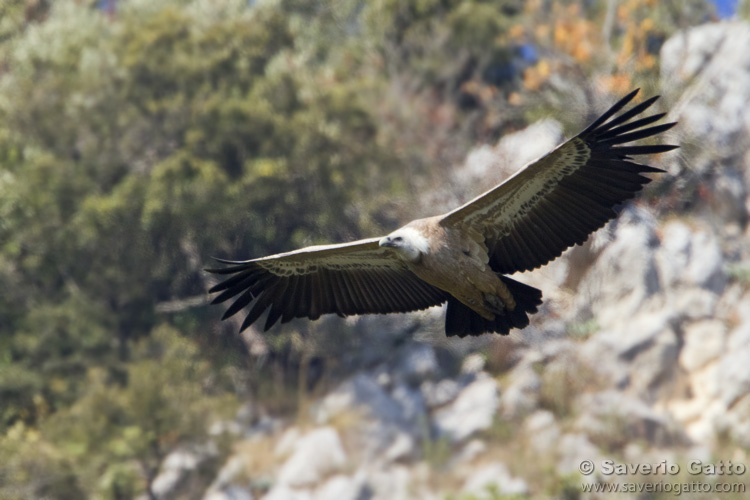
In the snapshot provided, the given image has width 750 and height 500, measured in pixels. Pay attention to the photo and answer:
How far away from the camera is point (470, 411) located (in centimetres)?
1903

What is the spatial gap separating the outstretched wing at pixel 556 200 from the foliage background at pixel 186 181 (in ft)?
36.7

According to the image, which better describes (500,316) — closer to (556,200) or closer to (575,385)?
(556,200)

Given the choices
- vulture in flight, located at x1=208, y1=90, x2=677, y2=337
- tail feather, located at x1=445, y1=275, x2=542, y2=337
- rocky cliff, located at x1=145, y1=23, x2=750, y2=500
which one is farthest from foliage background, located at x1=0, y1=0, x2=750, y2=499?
tail feather, located at x1=445, y1=275, x2=542, y2=337

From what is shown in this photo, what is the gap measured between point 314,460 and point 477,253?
10.4 metres

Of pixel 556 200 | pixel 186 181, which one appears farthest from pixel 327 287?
pixel 186 181

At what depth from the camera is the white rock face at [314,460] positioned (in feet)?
59.3

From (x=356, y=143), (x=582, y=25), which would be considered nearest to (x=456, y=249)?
(x=356, y=143)

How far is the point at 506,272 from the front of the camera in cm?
904

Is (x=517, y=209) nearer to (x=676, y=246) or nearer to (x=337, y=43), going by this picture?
(x=676, y=246)

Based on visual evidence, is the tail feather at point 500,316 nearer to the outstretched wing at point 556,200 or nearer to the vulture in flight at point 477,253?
the vulture in flight at point 477,253

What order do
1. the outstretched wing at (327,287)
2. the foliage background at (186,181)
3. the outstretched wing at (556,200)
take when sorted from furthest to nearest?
the foliage background at (186,181) → the outstretched wing at (327,287) → the outstretched wing at (556,200)

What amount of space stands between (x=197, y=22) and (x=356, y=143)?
5302mm

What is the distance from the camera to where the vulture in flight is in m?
8.31

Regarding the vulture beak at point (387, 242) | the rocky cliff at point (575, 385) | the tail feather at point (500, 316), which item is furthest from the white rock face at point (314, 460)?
the vulture beak at point (387, 242)
